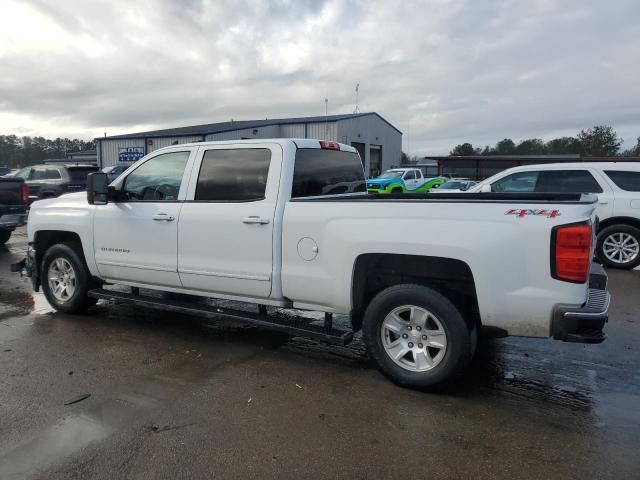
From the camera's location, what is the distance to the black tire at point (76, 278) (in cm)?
566

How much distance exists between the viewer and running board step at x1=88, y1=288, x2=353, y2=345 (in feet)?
13.5

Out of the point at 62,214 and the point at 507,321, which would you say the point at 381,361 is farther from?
the point at 62,214

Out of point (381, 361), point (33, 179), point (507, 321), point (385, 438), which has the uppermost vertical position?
point (33, 179)

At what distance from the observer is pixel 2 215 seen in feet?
34.3

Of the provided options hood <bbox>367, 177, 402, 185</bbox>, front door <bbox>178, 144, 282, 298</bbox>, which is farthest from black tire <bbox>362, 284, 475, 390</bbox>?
hood <bbox>367, 177, 402, 185</bbox>

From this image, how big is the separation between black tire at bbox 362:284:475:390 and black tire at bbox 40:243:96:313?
3.46 m

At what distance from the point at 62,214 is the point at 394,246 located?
4.04m

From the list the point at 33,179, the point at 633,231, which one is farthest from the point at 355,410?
the point at 33,179

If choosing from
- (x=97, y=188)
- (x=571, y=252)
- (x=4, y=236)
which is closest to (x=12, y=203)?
(x=4, y=236)

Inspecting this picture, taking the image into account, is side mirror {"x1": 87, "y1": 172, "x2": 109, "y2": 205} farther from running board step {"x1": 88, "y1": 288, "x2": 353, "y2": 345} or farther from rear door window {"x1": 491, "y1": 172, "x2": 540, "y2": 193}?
rear door window {"x1": 491, "y1": 172, "x2": 540, "y2": 193}

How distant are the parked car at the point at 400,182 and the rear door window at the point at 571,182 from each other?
13723 millimetres

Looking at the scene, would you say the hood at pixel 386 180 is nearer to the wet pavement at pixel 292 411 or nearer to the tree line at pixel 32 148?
the wet pavement at pixel 292 411

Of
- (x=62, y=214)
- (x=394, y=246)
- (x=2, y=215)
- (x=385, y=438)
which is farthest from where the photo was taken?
(x=2, y=215)

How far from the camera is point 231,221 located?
451 centimetres
